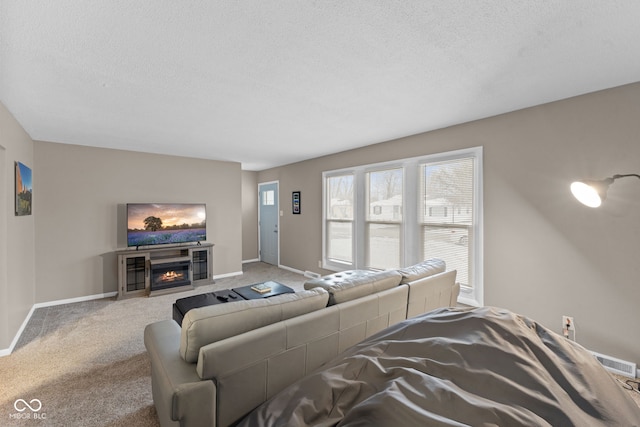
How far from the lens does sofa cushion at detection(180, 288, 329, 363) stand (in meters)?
1.37

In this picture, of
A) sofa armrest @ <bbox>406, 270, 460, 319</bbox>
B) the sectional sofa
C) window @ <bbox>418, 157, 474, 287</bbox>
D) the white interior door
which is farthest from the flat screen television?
sofa armrest @ <bbox>406, 270, 460, 319</bbox>

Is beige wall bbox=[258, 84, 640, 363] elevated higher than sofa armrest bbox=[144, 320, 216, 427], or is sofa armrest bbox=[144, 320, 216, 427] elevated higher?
beige wall bbox=[258, 84, 640, 363]

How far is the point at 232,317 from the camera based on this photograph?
1469mm

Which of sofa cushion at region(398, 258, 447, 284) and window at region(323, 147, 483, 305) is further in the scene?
window at region(323, 147, 483, 305)

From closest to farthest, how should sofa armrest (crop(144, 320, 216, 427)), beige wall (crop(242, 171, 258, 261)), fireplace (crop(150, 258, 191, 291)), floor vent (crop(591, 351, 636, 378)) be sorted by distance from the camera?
sofa armrest (crop(144, 320, 216, 427)) → floor vent (crop(591, 351, 636, 378)) → fireplace (crop(150, 258, 191, 291)) → beige wall (crop(242, 171, 258, 261))

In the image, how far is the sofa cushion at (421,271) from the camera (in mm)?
2428

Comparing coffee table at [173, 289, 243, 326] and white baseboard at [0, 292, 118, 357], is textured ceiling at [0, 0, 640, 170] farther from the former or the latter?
white baseboard at [0, 292, 118, 357]

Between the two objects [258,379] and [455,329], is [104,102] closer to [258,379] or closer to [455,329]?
[258,379]

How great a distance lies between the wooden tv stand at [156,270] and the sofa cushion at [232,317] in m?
3.58

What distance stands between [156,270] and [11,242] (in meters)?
1.86

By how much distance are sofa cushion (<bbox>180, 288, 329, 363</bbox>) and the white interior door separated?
4.84m

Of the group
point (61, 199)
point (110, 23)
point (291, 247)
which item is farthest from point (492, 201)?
point (61, 199)

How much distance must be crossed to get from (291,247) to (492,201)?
13.2ft

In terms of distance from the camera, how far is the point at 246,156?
17.1 ft
